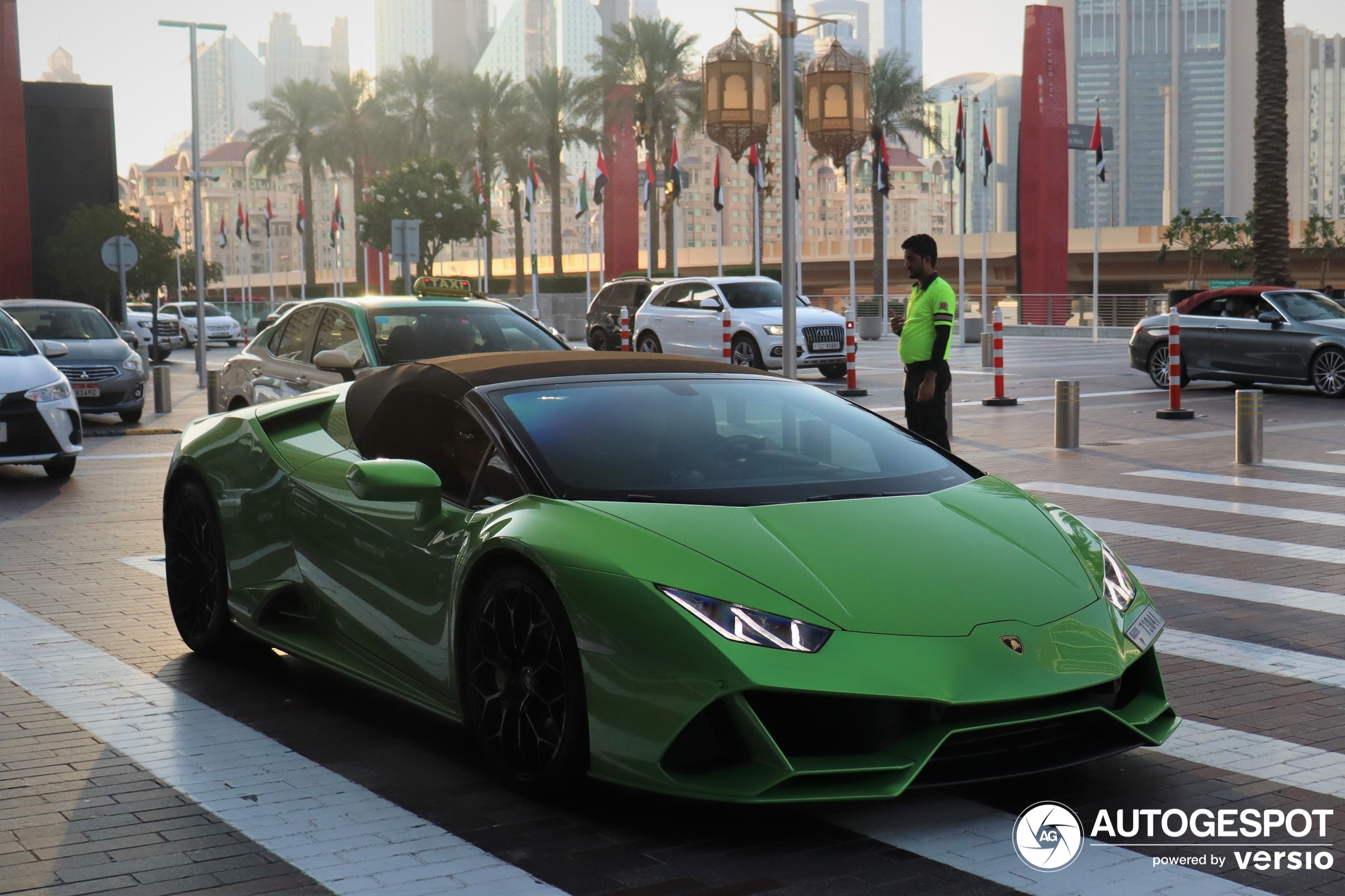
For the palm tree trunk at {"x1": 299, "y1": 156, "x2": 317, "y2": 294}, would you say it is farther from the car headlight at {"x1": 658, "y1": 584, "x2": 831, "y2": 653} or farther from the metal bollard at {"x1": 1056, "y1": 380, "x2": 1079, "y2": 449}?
the car headlight at {"x1": 658, "y1": 584, "x2": 831, "y2": 653}

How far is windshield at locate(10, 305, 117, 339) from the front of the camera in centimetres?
1977

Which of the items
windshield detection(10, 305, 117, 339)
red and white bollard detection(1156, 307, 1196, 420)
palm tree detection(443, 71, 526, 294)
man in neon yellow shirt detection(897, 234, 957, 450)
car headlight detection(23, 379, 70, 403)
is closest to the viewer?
man in neon yellow shirt detection(897, 234, 957, 450)

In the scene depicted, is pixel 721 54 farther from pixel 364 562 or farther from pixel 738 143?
pixel 364 562

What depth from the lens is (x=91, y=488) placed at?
41.3 feet

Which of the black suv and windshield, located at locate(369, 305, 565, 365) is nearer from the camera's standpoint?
windshield, located at locate(369, 305, 565, 365)

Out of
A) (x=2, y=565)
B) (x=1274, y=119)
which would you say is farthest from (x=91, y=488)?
(x=1274, y=119)

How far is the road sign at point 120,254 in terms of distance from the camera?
25453 millimetres

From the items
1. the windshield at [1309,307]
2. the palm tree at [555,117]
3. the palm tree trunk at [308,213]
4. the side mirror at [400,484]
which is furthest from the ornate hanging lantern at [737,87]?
the palm tree trunk at [308,213]

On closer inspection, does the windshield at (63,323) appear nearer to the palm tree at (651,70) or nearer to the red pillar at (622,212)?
the palm tree at (651,70)

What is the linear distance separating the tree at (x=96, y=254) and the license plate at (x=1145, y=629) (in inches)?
1662

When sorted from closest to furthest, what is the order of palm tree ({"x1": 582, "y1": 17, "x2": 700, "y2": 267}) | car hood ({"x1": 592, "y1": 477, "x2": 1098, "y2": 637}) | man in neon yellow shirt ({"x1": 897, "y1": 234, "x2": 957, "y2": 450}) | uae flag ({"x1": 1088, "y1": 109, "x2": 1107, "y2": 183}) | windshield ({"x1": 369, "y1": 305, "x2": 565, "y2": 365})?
car hood ({"x1": 592, "y1": 477, "x2": 1098, "y2": 637}) → man in neon yellow shirt ({"x1": 897, "y1": 234, "x2": 957, "y2": 450}) → windshield ({"x1": 369, "y1": 305, "x2": 565, "y2": 365}) → uae flag ({"x1": 1088, "y1": 109, "x2": 1107, "y2": 183}) → palm tree ({"x1": 582, "y1": 17, "x2": 700, "y2": 267})

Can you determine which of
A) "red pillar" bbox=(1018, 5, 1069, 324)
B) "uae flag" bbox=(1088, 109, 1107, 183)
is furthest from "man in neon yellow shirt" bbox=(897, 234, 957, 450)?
"red pillar" bbox=(1018, 5, 1069, 324)

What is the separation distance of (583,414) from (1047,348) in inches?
1291

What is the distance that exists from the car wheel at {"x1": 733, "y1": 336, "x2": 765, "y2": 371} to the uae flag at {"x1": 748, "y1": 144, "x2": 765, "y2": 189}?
2505cm
